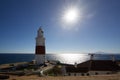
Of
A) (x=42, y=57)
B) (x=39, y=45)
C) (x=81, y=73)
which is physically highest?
(x=39, y=45)

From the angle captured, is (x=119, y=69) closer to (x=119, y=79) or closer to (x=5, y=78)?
(x=119, y=79)

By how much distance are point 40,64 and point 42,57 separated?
4.90ft

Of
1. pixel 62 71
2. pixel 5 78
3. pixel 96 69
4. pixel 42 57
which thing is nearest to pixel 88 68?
pixel 96 69

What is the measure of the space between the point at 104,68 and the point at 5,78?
55.4 ft

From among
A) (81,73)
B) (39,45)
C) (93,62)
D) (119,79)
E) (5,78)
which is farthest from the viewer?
(39,45)

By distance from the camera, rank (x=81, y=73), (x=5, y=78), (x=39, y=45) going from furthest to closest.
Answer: (x=39, y=45), (x=81, y=73), (x=5, y=78)

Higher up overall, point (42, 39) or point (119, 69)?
point (42, 39)

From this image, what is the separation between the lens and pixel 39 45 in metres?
35.9

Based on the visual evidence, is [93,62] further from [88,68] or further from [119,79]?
[119,79]

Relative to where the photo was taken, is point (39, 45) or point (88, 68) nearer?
point (88, 68)

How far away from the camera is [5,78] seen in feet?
67.8

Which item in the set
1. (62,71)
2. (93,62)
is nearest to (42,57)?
(62,71)

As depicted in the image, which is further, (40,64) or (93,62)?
(40,64)

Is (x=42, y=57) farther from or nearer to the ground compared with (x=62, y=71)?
farther from the ground
